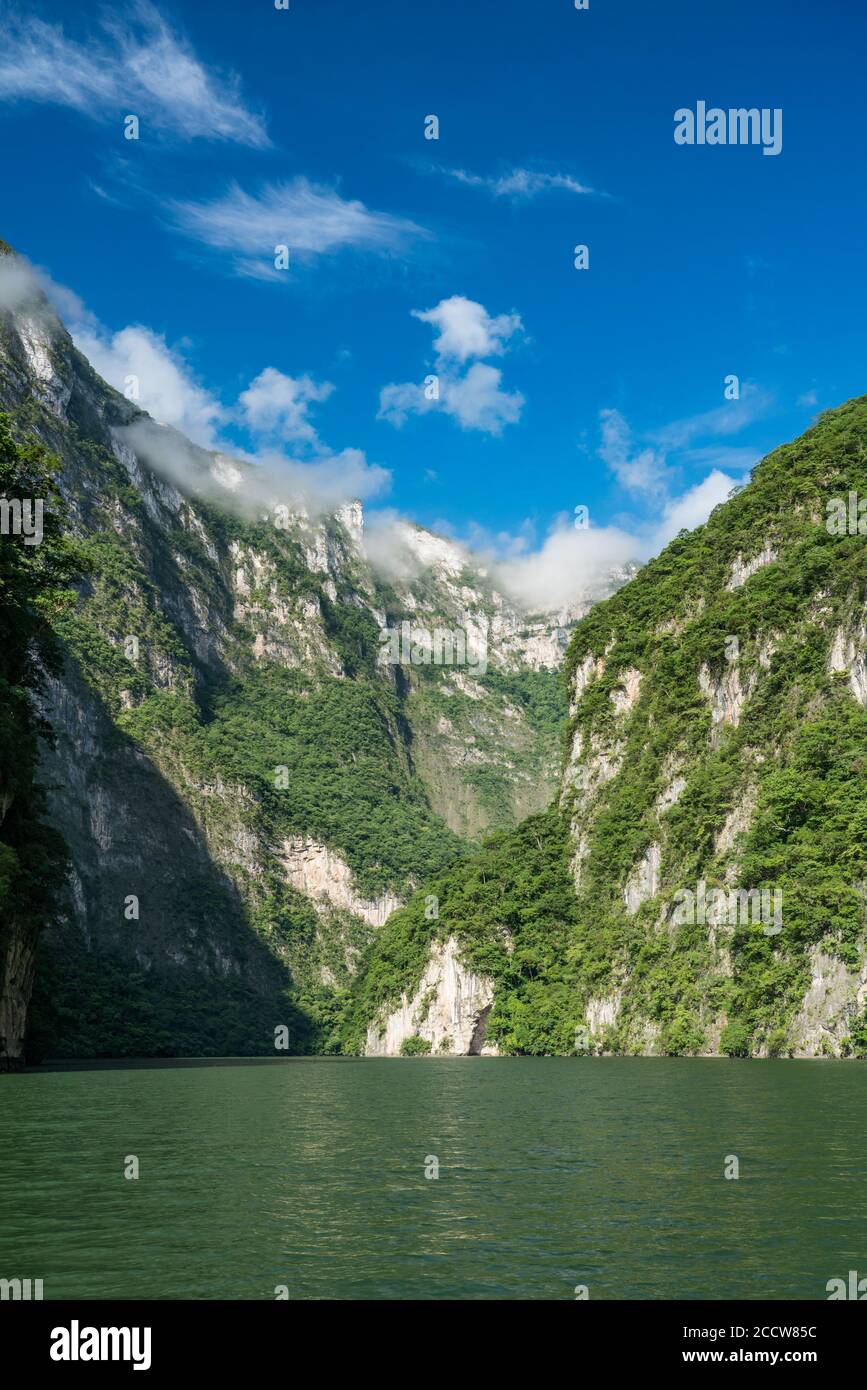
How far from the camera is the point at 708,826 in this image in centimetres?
9544

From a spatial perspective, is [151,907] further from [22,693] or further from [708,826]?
[22,693]

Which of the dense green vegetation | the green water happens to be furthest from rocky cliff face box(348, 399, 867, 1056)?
the dense green vegetation

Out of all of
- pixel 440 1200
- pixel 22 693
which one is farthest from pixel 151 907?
pixel 440 1200

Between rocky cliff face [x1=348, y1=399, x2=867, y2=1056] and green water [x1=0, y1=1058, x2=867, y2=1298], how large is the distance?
40843 millimetres

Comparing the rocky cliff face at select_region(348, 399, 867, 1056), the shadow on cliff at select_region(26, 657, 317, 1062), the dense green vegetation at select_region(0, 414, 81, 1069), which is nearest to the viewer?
the dense green vegetation at select_region(0, 414, 81, 1069)

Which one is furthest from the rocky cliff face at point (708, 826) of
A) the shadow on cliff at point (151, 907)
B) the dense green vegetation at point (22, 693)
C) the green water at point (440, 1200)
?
the dense green vegetation at point (22, 693)

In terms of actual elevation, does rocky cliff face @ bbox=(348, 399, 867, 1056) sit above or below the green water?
above

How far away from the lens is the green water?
14461mm

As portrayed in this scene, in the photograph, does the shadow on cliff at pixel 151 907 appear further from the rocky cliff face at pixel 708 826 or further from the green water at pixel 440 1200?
the green water at pixel 440 1200

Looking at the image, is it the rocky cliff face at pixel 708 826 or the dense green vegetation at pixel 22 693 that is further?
the rocky cliff face at pixel 708 826

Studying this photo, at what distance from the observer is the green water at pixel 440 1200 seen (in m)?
14.5

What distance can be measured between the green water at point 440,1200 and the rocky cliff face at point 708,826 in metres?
40.8

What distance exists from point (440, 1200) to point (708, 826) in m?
78.7

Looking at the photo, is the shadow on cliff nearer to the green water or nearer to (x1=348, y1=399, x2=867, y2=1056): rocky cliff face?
(x1=348, y1=399, x2=867, y2=1056): rocky cliff face
